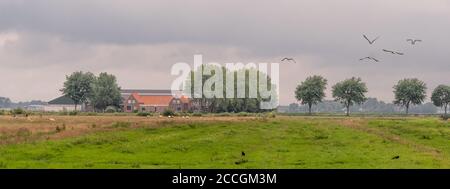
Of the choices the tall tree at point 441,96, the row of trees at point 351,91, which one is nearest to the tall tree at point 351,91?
the row of trees at point 351,91

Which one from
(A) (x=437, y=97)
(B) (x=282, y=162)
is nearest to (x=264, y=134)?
(B) (x=282, y=162)

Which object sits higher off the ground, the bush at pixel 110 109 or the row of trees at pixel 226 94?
the row of trees at pixel 226 94

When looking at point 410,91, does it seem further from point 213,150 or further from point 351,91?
point 213,150

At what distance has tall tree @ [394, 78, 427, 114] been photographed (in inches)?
7170

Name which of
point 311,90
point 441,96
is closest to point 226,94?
point 311,90

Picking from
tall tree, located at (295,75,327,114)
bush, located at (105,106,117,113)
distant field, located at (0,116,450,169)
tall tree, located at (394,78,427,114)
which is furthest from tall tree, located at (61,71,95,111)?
distant field, located at (0,116,450,169)

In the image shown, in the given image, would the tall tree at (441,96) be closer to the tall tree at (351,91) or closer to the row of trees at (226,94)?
the tall tree at (351,91)

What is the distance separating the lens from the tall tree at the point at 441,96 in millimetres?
191025

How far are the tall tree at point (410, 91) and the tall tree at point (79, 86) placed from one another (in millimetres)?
96492

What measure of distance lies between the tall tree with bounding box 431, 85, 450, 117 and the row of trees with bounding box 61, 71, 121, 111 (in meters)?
101

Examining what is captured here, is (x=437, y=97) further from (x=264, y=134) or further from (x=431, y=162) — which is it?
(x=431, y=162)

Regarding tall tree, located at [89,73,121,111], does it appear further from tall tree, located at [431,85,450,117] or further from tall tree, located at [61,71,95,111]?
tall tree, located at [431,85,450,117]

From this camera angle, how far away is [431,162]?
38.3m
